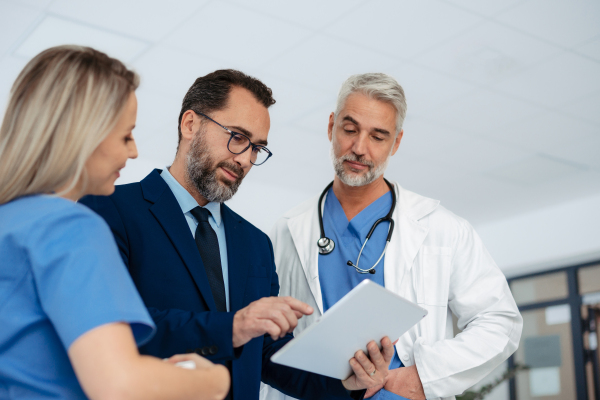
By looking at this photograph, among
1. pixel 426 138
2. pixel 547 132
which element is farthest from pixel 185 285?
pixel 547 132

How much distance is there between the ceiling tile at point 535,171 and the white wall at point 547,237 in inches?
41.5

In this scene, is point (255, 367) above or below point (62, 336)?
below

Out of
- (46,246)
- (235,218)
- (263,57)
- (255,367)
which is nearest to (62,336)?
(46,246)

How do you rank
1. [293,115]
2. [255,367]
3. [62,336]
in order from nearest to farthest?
[62,336] → [255,367] → [293,115]

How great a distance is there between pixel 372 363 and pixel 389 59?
2808mm

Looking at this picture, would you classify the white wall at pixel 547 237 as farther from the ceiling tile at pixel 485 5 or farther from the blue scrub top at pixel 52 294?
the blue scrub top at pixel 52 294

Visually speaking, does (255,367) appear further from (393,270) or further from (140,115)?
(140,115)

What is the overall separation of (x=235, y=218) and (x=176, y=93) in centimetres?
293

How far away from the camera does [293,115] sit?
4.84 meters

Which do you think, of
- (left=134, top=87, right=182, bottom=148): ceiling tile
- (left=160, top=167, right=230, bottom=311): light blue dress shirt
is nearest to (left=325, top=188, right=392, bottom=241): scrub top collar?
(left=160, top=167, right=230, bottom=311): light blue dress shirt

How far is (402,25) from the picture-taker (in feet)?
11.4

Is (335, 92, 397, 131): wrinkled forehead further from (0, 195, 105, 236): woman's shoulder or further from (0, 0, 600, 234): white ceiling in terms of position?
(0, 195, 105, 236): woman's shoulder

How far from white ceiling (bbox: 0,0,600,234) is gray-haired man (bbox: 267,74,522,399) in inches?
51.2

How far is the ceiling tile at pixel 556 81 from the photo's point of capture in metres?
3.94
